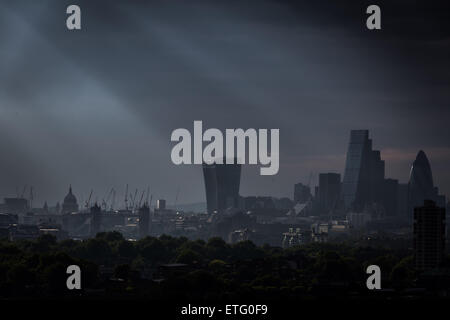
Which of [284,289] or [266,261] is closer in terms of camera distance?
[284,289]

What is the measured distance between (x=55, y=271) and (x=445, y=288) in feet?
141

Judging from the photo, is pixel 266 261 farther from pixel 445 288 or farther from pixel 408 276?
pixel 445 288

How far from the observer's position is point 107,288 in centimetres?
13238

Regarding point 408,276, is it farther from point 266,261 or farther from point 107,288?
point 107,288

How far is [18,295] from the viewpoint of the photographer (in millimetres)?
127125
